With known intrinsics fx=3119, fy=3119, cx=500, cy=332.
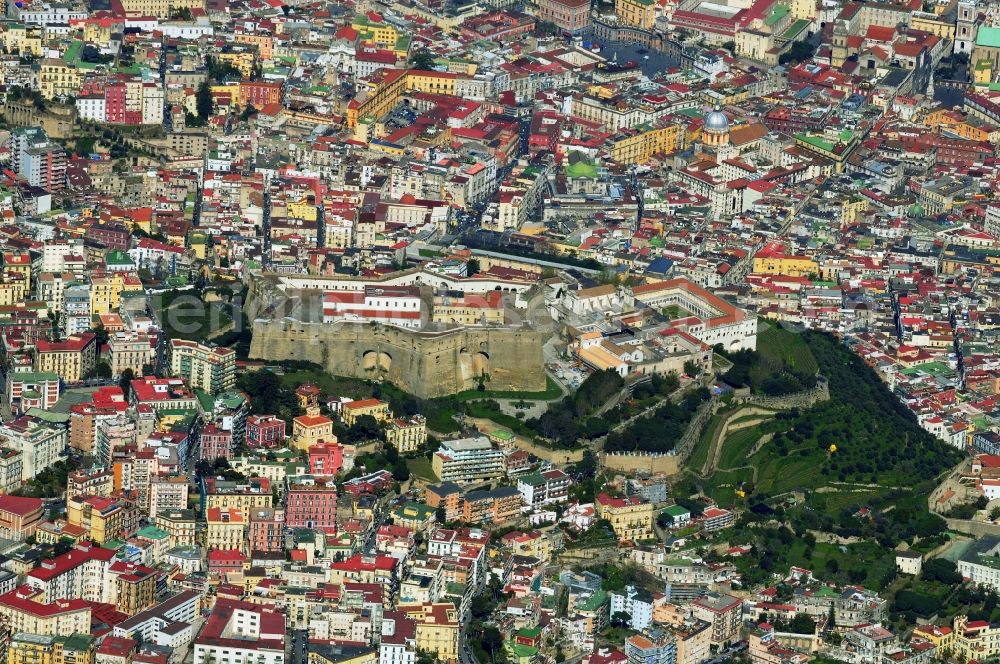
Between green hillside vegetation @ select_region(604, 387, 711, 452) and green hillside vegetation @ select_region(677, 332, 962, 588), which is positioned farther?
green hillside vegetation @ select_region(604, 387, 711, 452)

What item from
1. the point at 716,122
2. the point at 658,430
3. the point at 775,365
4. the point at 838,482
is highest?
the point at 716,122

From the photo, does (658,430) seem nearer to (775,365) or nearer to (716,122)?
(775,365)

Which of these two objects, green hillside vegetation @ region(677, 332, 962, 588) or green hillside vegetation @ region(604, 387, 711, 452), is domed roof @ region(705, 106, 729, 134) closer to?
green hillside vegetation @ region(677, 332, 962, 588)

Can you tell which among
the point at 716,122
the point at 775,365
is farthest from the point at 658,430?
the point at 716,122

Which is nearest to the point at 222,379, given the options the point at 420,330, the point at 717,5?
the point at 420,330

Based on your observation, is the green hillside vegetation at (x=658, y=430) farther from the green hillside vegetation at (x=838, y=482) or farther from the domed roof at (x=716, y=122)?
the domed roof at (x=716, y=122)

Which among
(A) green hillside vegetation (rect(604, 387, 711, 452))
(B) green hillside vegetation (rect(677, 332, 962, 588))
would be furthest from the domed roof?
(A) green hillside vegetation (rect(604, 387, 711, 452))

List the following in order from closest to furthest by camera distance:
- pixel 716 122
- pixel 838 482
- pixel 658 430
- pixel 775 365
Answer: pixel 838 482 < pixel 658 430 < pixel 775 365 < pixel 716 122
